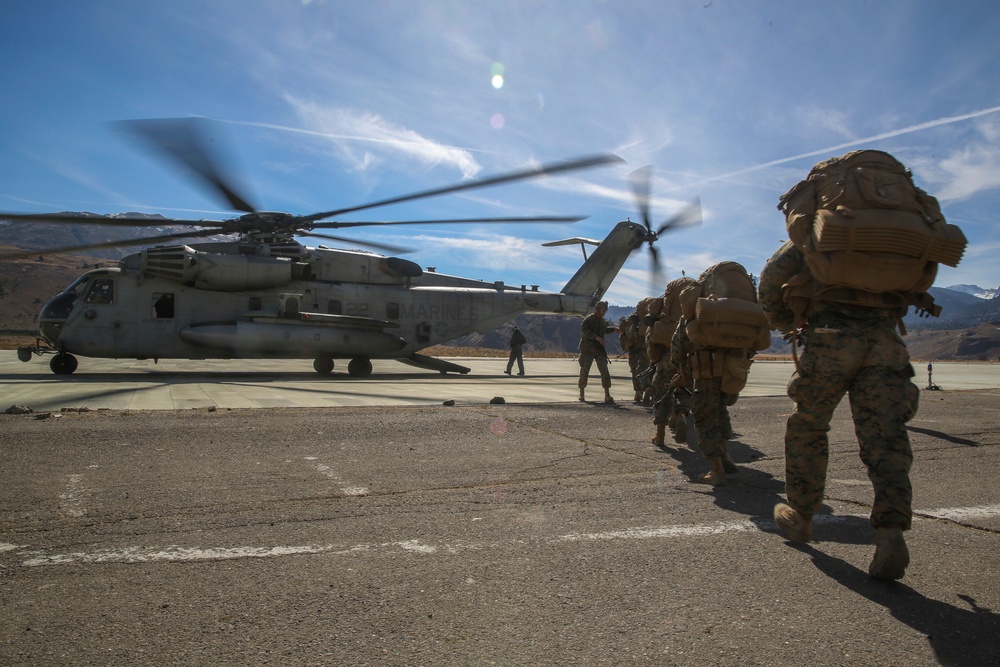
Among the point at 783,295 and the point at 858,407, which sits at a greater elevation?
A: the point at 783,295

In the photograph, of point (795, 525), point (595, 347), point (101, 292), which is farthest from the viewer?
point (101, 292)

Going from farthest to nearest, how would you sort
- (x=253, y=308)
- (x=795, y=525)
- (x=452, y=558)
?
(x=253, y=308)
(x=795, y=525)
(x=452, y=558)

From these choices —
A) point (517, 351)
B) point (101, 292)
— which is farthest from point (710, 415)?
point (517, 351)

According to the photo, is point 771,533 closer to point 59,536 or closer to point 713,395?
point 713,395

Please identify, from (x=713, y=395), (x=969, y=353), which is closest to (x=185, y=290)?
(x=713, y=395)

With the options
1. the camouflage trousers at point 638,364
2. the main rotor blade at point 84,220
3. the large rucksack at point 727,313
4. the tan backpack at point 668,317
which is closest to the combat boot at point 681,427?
the large rucksack at point 727,313

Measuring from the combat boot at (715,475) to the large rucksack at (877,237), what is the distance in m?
1.77

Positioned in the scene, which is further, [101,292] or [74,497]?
[101,292]

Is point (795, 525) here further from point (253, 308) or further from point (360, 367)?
point (253, 308)

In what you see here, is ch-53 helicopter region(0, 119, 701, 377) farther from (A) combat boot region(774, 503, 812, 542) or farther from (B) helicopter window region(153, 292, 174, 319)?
(A) combat boot region(774, 503, 812, 542)

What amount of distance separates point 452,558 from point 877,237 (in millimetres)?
2425

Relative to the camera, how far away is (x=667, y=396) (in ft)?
19.1

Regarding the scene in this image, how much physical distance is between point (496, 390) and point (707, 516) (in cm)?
816

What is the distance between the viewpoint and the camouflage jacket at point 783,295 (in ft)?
10.5
